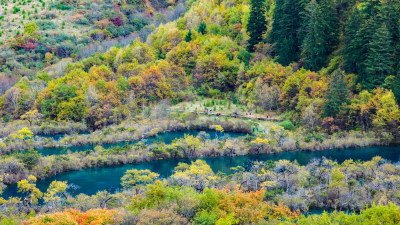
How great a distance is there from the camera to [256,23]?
75.7 m

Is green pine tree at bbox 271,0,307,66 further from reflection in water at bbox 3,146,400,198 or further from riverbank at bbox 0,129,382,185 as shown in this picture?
reflection in water at bbox 3,146,400,198

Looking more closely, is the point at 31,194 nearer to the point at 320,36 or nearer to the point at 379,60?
the point at 379,60

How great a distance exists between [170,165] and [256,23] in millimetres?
38563

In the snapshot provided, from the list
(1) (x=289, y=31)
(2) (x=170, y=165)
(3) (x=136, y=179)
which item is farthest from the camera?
(1) (x=289, y=31)

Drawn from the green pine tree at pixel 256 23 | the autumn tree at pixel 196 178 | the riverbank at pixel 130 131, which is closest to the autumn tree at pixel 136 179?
the autumn tree at pixel 196 178

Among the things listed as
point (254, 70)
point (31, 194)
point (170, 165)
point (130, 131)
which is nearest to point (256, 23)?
point (254, 70)

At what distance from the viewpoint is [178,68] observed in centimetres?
7669

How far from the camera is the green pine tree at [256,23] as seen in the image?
75.4 meters

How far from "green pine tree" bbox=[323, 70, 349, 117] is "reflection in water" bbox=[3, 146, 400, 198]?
621cm

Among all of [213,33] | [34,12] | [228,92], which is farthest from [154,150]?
[34,12]

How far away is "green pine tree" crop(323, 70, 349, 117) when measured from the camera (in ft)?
175

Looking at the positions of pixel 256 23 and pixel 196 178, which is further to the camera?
pixel 256 23

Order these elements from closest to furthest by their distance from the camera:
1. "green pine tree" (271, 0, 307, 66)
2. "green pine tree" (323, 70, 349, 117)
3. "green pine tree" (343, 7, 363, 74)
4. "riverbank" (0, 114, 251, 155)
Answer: "green pine tree" (323, 70, 349, 117)
"riverbank" (0, 114, 251, 155)
"green pine tree" (343, 7, 363, 74)
"green pine tree" (271, 0, 307, 66)

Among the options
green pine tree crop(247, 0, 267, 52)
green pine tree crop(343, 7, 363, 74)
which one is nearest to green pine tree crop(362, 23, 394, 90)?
green pine tree crop(343, 7, 363, 74)
